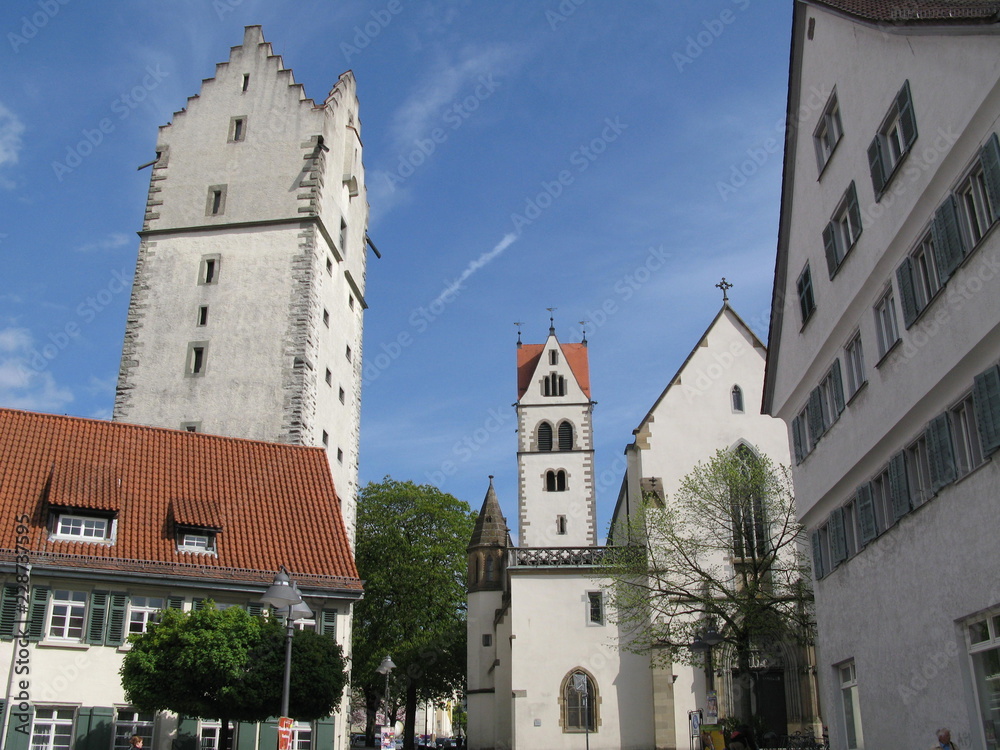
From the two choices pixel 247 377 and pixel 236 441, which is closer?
pixel 236 441

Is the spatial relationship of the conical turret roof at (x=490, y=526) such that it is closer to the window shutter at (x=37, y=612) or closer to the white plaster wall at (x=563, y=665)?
the white plaster wall at (x=563, y=665)

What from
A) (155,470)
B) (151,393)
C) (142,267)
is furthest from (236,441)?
(142,267)

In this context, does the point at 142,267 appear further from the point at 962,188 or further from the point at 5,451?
the point at 962,188

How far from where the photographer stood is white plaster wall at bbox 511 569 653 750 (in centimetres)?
3212

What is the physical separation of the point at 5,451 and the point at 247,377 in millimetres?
9275

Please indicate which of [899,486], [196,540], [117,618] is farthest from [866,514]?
[117,618]

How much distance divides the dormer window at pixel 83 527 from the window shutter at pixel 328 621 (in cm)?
539

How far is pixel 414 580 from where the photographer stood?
47188 mm

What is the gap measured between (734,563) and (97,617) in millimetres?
16811

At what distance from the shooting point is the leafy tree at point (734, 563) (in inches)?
932

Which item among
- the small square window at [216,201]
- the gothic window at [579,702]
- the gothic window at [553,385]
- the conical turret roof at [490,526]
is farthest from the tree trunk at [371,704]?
the small square window at [216,201]

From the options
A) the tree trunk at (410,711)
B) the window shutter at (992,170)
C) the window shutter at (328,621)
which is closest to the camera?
the window shutter at (992,170)

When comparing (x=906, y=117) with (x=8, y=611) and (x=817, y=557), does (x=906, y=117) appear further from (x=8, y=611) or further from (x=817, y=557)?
(x=8, y=611)

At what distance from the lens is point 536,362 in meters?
53.6
